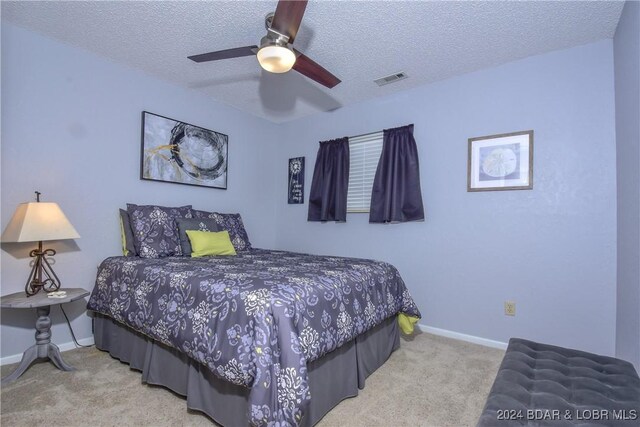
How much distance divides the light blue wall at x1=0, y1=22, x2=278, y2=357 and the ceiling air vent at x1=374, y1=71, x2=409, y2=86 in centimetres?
203

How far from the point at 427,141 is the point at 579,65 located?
128 cm

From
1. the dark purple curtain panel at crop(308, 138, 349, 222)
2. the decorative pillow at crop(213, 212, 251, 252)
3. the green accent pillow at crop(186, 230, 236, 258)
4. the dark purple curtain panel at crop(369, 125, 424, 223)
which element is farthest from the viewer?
the dark purple curtain panel at crop(308, 138, 349, 222)

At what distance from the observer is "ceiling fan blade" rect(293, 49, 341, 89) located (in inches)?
79.4

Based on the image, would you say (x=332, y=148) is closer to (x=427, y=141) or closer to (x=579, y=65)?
(x=427, y=141)

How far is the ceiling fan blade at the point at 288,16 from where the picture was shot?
1585mm

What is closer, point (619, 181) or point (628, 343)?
point (628, 343)

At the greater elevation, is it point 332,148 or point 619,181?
point 332,148

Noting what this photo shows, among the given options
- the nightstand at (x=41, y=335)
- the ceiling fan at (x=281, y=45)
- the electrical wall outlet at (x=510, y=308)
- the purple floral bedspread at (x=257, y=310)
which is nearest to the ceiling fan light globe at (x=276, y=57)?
the ceiling fan at (x=281, y=45)

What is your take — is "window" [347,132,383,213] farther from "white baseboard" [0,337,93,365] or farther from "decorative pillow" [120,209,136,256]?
"white baseboard" [0,337,93,365]

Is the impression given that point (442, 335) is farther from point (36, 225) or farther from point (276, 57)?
point (36, 225)

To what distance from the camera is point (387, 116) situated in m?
3.46

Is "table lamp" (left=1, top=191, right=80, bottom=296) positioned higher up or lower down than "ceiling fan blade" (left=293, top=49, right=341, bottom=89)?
lower down

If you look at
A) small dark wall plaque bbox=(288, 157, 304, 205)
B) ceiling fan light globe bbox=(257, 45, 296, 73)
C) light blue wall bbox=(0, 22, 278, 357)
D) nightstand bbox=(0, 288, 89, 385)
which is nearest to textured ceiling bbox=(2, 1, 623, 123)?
light blue wall bbox=(0, 22, 278, 357)

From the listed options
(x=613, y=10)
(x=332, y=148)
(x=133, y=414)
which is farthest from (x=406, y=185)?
(x=133, y=414)
